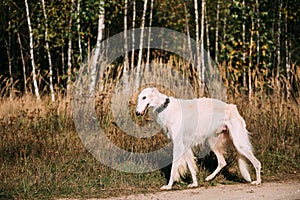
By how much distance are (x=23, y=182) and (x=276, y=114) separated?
516 centimetres

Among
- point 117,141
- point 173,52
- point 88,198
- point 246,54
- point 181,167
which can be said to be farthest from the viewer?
point 173,52

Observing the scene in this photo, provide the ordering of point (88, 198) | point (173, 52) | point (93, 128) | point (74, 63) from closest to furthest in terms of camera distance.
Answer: point (88, 198), point (93, 128), point (74, 63), point (173, 52)

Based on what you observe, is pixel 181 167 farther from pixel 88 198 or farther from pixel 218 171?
pixel 88 198

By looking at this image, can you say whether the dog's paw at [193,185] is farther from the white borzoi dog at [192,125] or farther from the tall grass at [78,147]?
the tall grass at [78,147]

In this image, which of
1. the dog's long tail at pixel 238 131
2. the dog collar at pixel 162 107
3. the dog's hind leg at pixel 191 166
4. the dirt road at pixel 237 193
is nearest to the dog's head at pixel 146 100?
the dog collar at pixel 162 107

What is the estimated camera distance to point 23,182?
6.27 m

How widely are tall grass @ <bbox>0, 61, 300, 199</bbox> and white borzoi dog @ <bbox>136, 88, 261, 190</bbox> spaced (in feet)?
1.45

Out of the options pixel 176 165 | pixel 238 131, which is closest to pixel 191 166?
pixel 176 165

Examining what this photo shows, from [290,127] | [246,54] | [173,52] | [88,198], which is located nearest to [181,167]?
[88,198]

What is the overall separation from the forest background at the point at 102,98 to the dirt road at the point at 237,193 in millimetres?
432

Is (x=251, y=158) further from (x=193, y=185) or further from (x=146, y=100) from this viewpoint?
(x=146, y=100)

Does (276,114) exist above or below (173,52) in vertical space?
below

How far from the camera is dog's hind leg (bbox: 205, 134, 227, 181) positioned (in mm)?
6957

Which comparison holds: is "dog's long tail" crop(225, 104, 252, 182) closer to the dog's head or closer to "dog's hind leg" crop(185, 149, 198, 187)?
"dog's hind leg" crop(185, 149, 198, 187)
